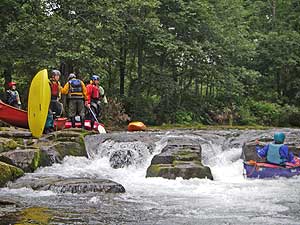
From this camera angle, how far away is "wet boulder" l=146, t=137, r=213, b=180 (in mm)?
9341

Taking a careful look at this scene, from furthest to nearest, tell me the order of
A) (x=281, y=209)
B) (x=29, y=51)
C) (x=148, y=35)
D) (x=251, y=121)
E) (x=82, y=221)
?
(x=251, y=121), (x=148, y=35), (x=29, y=51), (x=281, y=209), (x=82, y=221)

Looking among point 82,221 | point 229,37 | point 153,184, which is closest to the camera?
point 82,221

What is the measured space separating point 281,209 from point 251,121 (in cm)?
1816

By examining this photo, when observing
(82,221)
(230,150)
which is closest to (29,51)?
(230,150)

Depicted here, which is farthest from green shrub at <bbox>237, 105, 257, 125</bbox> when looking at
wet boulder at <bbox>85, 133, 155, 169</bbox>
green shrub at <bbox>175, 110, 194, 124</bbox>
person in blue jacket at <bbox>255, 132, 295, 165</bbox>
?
person in blue jacket at <bbox>255, 132, 295, 165</bbox>

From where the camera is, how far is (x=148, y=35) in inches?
818

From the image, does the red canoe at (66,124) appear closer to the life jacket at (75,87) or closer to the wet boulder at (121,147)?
the wet boulder at (121,147)

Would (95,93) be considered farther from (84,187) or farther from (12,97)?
(84,187)

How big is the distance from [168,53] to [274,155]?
40.2 ft

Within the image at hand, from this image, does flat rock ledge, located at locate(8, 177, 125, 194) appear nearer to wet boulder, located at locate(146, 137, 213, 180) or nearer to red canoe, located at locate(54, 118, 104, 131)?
wet boulder, located at locate(146, 137, 213, 180)

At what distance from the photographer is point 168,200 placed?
7.48m

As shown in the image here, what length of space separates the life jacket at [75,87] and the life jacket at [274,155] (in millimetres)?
5118

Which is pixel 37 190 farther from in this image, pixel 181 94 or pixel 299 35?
pixel 299 35

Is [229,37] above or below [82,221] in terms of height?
above
